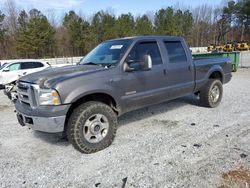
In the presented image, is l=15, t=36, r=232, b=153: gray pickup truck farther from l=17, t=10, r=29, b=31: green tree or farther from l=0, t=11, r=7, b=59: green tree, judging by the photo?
Result: l=17, t=10, r=29, b=31: green tree

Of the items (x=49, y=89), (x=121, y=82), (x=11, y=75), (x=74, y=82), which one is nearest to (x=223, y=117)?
(x=121, y=82)

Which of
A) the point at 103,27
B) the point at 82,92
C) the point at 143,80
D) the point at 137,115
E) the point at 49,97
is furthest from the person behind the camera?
the point at 103,27

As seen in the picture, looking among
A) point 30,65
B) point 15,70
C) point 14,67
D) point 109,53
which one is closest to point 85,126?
point 109,53

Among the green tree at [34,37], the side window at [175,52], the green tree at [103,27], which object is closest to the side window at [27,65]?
the side window at [175,52]

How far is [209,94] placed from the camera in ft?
20.5

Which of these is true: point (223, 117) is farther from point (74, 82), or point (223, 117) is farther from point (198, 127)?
point (74, 82)

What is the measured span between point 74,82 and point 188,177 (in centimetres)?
216

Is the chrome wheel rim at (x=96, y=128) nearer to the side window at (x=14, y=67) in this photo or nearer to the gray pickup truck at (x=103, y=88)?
the gray pickup truck at (x=103, y=88)

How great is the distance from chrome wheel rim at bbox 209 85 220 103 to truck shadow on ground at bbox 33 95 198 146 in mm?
615

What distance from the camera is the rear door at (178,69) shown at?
511 cm

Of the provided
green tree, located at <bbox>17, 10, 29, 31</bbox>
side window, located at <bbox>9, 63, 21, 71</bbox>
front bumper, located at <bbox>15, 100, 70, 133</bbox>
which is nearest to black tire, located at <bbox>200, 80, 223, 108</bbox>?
front bumper, located at <bbox>15, 100, 70, 133</bbox>

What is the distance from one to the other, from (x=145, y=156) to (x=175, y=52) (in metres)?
2.66

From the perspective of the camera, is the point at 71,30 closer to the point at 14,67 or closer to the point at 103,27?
the point at 103,27

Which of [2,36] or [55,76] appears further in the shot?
[2,36]
